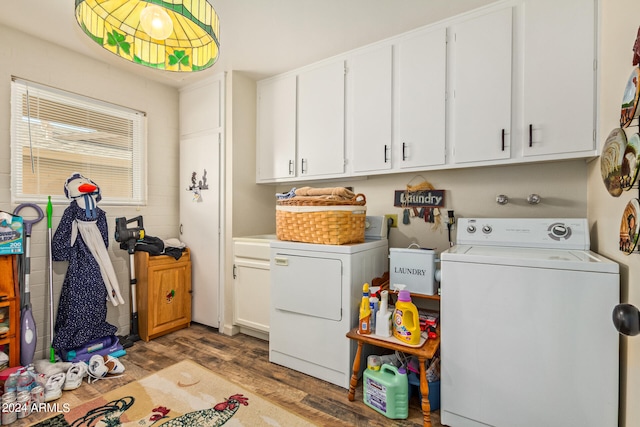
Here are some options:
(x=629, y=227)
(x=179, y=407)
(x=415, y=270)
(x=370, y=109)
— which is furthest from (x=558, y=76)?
(x=179, y=407)

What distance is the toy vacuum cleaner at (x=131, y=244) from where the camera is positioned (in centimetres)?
262

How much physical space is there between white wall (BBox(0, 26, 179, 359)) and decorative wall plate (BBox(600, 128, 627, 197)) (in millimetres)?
3485

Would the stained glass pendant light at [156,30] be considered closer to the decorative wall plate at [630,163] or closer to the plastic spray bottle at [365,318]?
the plastic spray bottle at [365,318]

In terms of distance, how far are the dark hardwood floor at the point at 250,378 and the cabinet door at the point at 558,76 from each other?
5.77ft

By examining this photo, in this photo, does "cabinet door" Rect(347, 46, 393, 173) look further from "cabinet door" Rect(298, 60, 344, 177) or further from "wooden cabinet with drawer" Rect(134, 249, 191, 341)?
"wooden cabinet with drawer" Rect(134, 249, 191, 341)

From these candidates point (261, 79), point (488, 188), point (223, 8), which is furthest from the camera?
point (261, 79)

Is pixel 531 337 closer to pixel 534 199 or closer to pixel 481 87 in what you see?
pixel 534 199

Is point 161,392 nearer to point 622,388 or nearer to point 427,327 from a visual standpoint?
point 427,327

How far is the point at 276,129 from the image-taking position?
297cm

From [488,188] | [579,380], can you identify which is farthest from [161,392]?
[488,188]

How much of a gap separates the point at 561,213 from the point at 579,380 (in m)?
1.07

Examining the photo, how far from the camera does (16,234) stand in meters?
2.06

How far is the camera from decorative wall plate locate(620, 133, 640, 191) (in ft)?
3.59

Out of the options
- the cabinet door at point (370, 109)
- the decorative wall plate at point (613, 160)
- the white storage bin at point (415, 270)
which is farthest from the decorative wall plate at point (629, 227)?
the cabinet door at point (370, 109)
